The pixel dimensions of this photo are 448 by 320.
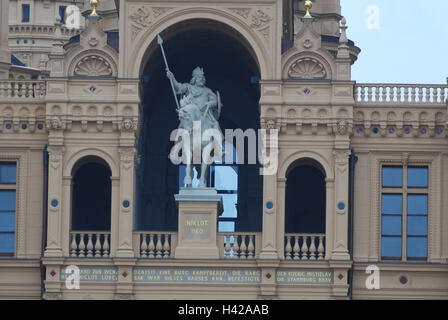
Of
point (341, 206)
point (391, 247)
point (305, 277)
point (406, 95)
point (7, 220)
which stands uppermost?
point (406, 95)

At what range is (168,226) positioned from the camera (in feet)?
186

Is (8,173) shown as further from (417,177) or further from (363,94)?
(417,177)

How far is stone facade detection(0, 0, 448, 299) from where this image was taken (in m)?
51.4

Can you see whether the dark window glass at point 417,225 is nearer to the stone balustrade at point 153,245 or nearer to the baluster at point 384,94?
the baluster at point 384,94

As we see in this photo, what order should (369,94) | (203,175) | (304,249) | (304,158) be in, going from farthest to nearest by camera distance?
(369,94) → (304,158) → (203,175) → (304,249)

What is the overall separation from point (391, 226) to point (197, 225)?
19.5ft

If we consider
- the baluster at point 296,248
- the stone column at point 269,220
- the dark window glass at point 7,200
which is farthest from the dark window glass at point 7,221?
the baluster at point 296,248

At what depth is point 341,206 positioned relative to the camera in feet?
169

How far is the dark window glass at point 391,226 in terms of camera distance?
172 ft

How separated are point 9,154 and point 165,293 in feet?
21.3

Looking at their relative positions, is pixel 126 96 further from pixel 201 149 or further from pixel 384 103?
pixel 384 103

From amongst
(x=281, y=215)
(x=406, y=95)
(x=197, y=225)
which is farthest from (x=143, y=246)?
(x=406, y=95)

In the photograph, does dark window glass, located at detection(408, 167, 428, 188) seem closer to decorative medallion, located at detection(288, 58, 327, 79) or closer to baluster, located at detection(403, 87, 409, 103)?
baluster, located at detection(403, 87, 409, 103)
